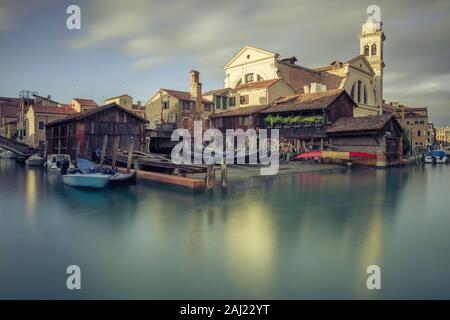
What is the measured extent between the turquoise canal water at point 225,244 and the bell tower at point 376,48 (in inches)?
1627

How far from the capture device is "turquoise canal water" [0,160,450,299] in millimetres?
6629

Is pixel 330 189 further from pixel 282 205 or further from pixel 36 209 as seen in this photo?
pixel 36 209

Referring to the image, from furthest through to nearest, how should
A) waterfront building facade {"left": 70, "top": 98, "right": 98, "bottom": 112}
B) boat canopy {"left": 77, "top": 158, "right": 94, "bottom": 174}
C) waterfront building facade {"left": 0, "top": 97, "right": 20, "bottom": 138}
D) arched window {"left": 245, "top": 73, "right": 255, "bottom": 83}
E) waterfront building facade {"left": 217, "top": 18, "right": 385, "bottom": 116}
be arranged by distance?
waterfront building facade {"left": 0, "top": 97, "right": 20, "bottom": 138} < waterfront building facade {"left": 70, "top": 98, "right": 98, "bottom": 112} < arched window {"left": 245, "top": 73, "right": 255, "bottom": 83} < waterfront building facade {"left": 217, "top": 18, "right": 385, "bottom": 116} < boat canopy {"left": 77, "top": 158, "right": 94, "bottom": 174}

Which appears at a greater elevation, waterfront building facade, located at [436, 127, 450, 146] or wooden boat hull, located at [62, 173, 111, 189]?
Result: waterfront building facade, located at [436, 127, 450, 146]

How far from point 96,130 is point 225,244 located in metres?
24.1

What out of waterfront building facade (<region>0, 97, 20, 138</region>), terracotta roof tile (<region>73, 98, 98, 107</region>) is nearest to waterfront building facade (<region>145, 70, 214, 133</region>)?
terracotta roof tile (<region>73, 98, 98, 107</region>)

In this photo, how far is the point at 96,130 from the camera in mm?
29672

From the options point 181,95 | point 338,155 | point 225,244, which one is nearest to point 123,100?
point 181,95

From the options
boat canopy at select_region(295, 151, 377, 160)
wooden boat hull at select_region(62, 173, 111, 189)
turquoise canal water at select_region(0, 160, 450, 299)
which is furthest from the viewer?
boat canopy at select_region(295, 151, 377, 160)

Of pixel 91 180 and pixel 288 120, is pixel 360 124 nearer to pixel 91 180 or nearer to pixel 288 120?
pixel 288 120

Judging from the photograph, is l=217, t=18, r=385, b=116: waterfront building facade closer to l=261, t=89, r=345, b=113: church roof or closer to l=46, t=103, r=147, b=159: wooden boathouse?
l=261, t=89, r=345, b=113: church roof

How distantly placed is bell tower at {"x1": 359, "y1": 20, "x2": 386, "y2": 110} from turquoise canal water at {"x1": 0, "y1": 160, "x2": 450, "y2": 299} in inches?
1627

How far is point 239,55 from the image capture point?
49.5 metres
